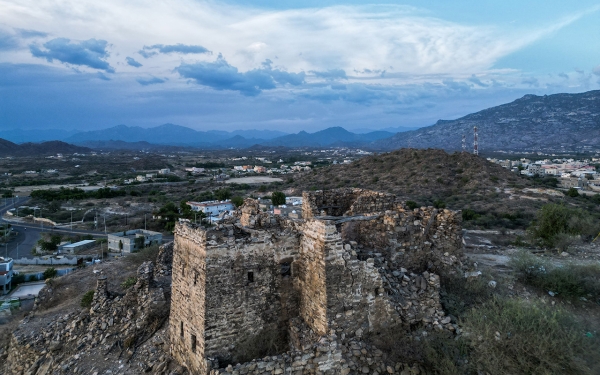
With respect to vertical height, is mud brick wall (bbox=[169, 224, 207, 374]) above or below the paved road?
above

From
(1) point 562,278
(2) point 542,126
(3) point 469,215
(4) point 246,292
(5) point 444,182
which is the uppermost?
(2) point 542,126

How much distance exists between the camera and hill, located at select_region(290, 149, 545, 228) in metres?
33.9

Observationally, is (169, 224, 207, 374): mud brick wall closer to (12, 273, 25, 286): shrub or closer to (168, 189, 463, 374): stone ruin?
(168, 189, 463, 374): stone ruin

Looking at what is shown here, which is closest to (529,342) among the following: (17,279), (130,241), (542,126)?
(17,279)

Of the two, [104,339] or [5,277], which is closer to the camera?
[104,339]

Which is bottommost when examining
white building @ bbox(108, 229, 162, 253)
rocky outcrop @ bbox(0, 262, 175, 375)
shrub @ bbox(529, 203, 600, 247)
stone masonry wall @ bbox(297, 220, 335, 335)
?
white building @ bbox(108, 229, 162, 253)

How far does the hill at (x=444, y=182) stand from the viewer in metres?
33.9

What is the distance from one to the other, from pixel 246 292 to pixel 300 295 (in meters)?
1.10

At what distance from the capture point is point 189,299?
7730 mm

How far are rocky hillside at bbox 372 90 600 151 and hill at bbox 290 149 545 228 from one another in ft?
398

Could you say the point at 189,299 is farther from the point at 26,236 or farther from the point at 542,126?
the point at 542,126

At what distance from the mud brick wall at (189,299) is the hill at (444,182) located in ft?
82.7

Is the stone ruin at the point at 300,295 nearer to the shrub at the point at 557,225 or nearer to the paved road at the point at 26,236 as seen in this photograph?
the shrub at the point at 557,225

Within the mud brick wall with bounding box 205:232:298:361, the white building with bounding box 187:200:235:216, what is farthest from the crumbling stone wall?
the white building with bounding box 187:200:235:216
